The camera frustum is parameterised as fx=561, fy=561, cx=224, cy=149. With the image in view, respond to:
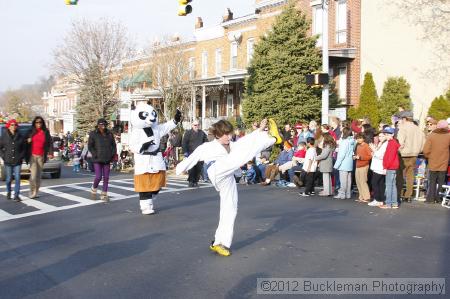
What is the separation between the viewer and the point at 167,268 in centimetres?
694

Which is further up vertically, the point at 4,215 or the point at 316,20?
the point at 316,20

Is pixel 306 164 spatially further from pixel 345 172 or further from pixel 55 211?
pixel 55 211

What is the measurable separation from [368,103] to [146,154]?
647 inches

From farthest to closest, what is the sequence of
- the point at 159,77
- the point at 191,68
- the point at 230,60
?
the point at 191,68
the point at 159,77
the point at 230,60

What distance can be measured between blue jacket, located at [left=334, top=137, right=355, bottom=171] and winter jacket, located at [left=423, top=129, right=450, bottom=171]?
71.5 inches

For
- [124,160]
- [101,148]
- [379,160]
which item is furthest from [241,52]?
[379,160]

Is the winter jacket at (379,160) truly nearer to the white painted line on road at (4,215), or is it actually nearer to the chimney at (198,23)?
the white painted line on road at (4,215)

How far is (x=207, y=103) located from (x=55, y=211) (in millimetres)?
27810

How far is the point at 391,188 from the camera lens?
1242cm

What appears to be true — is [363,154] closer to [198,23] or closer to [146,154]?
[146,154]

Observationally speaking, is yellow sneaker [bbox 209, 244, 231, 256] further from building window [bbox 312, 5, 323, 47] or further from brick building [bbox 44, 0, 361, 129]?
building window [bbox 312, 5, 323, 47]

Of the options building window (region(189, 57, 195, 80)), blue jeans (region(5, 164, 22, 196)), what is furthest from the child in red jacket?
building window (region(189, 57, 195, 80))

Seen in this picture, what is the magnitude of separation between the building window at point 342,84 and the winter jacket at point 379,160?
1481cm

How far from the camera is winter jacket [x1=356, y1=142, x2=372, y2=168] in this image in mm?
13758
